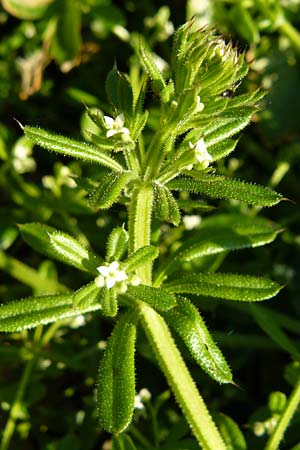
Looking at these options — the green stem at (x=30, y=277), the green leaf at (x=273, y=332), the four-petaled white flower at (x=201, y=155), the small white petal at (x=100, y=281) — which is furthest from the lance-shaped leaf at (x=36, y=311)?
the green stem at (x=30, y=277)

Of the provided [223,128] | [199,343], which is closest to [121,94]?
[223,128]

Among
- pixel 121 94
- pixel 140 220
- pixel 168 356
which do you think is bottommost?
pixel 168 356

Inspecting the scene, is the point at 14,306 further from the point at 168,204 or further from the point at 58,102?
the point at 58,102

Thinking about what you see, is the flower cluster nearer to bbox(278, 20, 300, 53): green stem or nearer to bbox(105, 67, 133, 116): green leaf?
bbox(105, 67, 133, 116): green leaf

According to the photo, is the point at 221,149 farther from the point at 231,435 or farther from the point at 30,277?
the point at 30,277

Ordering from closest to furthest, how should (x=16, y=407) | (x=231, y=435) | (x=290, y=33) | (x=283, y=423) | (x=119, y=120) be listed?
(x=119, y=120)
(x=283, y=423)
(x=231, y=435)
(x=16, y=407)
(x=290, y=33)

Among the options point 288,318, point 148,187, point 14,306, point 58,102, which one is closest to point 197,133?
point 148,187
